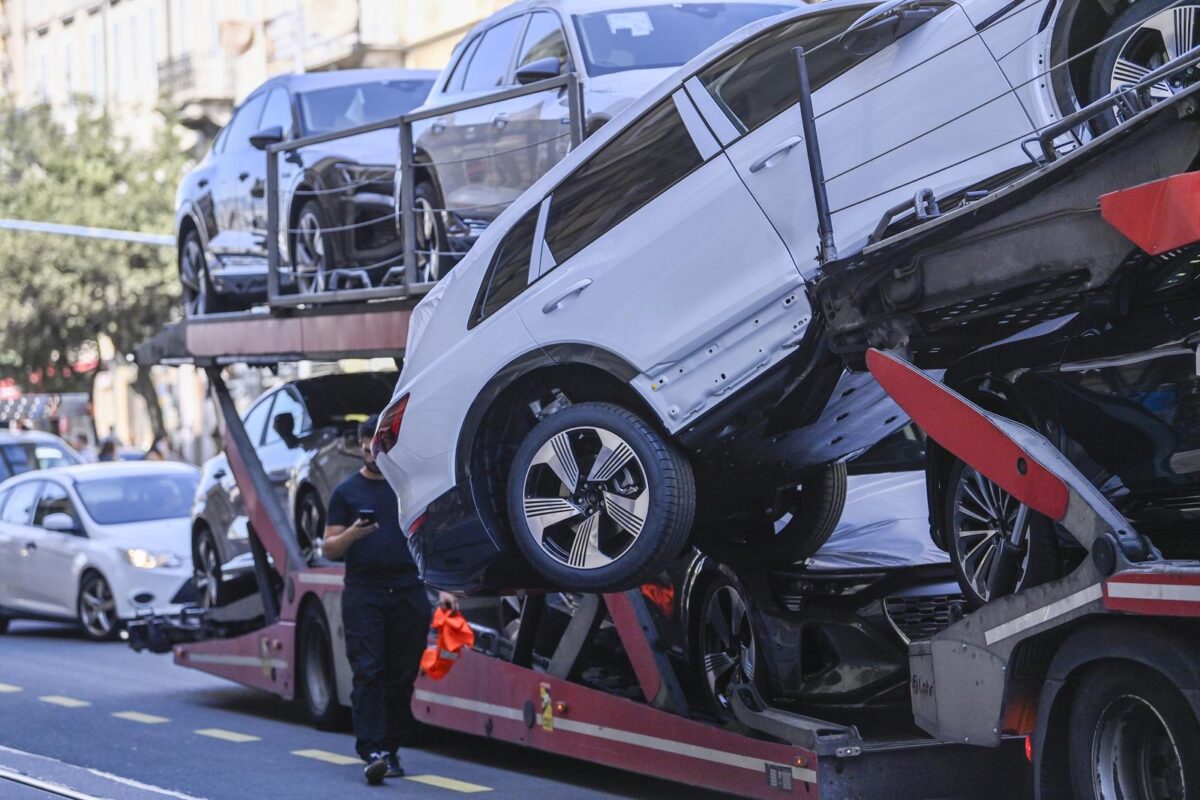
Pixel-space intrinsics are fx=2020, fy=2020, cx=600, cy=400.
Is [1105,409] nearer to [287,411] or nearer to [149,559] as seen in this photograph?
[287,411]

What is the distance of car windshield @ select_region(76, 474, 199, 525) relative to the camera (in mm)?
18047

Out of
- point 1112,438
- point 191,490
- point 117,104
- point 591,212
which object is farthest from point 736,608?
point 117,104

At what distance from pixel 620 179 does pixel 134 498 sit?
38.8 feet

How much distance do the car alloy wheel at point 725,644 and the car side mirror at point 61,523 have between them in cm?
1046

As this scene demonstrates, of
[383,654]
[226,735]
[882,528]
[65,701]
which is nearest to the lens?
[882,528]

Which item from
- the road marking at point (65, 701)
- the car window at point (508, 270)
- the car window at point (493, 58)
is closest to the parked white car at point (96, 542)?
the road marking at point (65, 701)

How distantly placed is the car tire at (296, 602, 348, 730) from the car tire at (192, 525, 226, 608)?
2100mm

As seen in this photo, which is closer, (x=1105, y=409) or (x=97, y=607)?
(x=1105, y=409)

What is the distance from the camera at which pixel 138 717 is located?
12133mm

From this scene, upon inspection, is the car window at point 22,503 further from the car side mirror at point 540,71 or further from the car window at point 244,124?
the car side mirror at point 540,71

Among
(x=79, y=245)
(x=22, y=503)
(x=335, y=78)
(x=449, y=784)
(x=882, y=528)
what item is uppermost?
(x=79, y=245)

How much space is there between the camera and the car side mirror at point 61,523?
1756 cm

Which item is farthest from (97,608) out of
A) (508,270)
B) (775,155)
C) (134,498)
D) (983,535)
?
(983,535)

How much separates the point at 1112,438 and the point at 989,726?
38.4 inches
